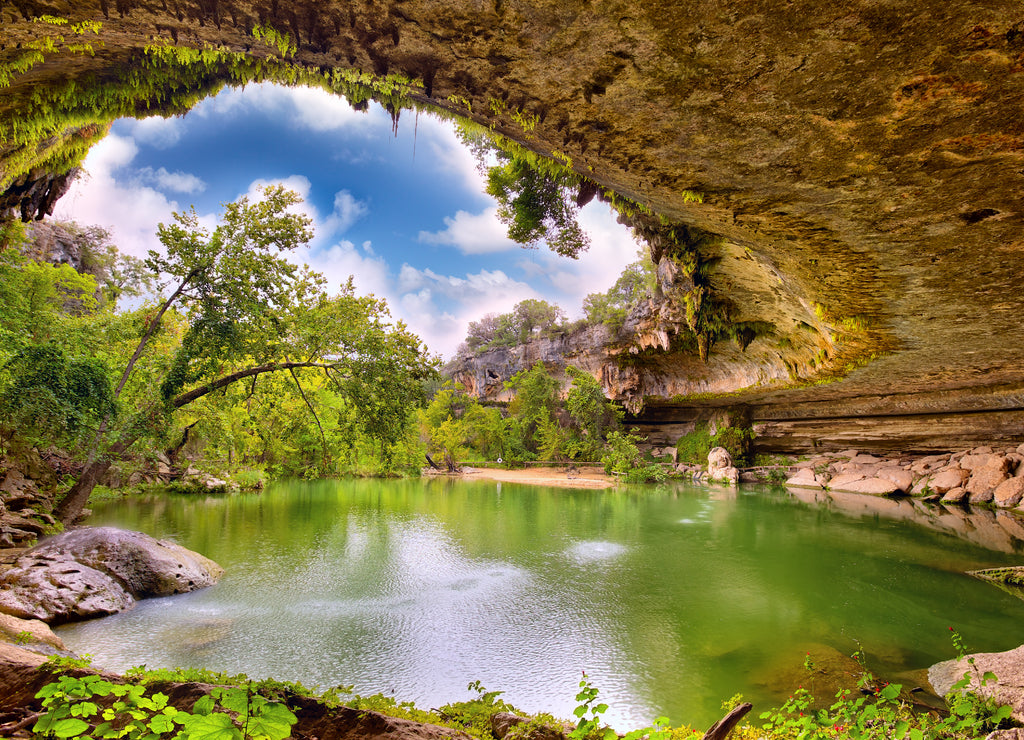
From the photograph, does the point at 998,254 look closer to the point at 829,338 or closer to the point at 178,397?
the point at 829,338

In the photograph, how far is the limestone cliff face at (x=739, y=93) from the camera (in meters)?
2.00

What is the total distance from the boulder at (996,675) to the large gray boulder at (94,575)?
8.19m

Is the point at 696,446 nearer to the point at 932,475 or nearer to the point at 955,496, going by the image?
the point at 932,475

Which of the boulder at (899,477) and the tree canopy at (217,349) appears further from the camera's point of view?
the boulder at (899,477)

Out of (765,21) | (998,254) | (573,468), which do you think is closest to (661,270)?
(998,254)

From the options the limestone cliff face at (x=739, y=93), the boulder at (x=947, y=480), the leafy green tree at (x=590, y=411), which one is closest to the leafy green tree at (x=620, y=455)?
the leafy green tree at (x=590, y=411)

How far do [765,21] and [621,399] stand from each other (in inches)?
843

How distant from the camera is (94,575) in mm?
5578

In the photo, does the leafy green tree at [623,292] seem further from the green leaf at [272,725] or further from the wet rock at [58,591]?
the green leaf at [272,725]

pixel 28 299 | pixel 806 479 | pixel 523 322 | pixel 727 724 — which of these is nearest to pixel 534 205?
pixel 727 724

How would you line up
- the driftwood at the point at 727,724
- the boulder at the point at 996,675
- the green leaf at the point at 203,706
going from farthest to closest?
the boulder at the point at 996,675
the driftwood at the point at 727,724
the green leaf at the point at 203,706

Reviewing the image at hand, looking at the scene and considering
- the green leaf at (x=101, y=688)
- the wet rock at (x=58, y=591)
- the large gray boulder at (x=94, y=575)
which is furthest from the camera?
the large gray boulder at (x=94, y=575)

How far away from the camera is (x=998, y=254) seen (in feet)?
14.2

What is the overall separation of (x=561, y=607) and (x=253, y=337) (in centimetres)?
806
